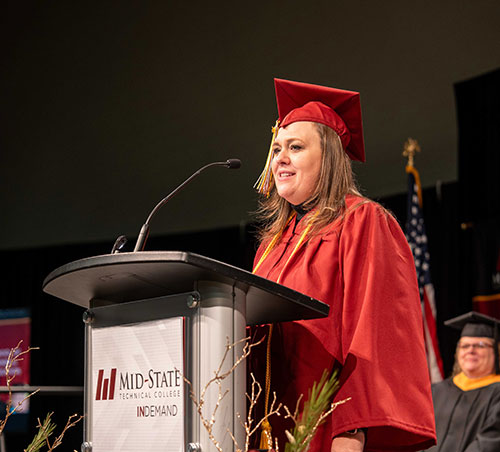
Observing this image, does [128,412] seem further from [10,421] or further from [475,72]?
[10,421]

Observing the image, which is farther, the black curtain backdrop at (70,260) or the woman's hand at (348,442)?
the black curtain backdrop at (70,260)

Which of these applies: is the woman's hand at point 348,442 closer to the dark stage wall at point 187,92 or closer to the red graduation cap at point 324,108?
the red graduation cap at point 324,108

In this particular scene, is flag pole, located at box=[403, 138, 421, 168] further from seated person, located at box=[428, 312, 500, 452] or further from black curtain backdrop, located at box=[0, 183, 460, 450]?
Result: seated person, located at box=[428, 312, 500, 452]

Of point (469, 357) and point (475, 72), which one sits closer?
point (469, 357)

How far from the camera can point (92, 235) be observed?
8.96 m

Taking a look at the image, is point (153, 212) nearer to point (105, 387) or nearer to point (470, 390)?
point (105, 387)

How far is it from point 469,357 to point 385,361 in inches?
193

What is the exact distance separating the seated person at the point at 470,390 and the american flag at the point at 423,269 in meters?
0.17

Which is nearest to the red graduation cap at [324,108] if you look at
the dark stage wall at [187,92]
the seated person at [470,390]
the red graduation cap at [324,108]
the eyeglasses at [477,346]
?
the red graduation cap at [324,108]

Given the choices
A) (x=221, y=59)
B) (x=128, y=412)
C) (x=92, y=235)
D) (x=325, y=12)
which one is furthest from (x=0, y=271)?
(x=128, y=412)

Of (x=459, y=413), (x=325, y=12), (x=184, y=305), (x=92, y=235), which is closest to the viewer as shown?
(x=184, y=305)

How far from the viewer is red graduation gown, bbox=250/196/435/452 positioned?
1.53 meters

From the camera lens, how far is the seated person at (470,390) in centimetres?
598

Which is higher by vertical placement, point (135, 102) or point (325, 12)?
point (325, 12)
